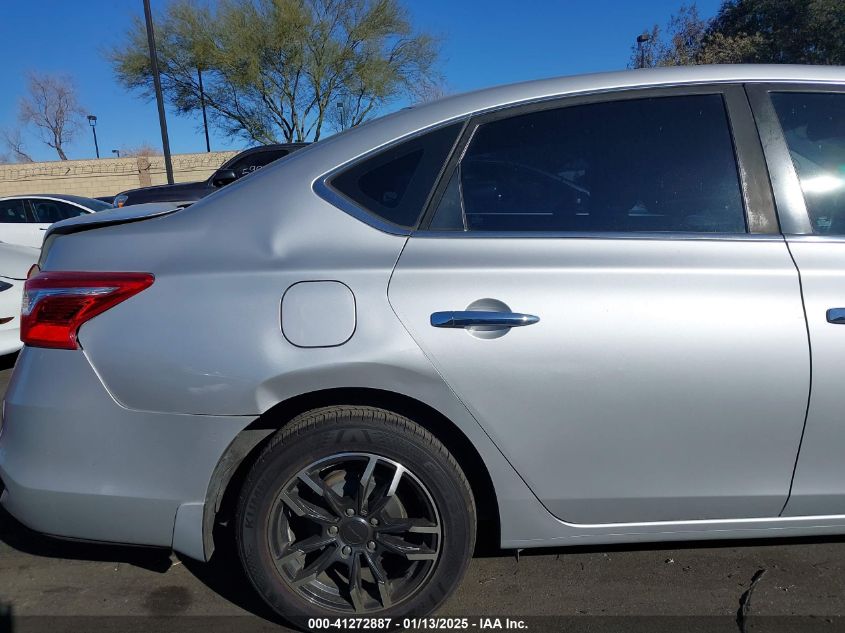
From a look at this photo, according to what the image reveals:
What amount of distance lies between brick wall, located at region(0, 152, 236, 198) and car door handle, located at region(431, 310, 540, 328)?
33.8 meters

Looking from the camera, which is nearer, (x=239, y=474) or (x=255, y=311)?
(x=255, y=311)

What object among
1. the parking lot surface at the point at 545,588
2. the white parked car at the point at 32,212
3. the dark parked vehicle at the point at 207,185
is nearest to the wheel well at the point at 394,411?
the parking lot surface at the point at 545,588

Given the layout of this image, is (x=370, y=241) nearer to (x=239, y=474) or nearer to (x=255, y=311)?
(x=255, y=311)

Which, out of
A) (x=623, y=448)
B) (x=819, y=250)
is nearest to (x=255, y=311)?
(x=623, y=448)

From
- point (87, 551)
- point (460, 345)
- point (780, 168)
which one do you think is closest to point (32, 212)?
point (87, 551)

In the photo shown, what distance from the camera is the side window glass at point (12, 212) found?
11320mm

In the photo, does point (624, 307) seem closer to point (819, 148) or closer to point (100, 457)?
point (819, 148)

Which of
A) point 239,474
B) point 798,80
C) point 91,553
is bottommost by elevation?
point 91,553

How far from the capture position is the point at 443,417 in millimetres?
2027

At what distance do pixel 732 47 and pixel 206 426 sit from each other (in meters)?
20.2

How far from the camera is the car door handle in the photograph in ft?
6.33

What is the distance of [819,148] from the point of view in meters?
2.22

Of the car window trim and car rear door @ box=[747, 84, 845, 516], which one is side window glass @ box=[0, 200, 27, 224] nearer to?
the car window trim

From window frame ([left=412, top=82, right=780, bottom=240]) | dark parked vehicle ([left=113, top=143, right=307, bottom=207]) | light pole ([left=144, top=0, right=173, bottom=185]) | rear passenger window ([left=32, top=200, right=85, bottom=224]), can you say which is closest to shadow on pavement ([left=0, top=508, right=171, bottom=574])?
window frame ([left=412, top=82, right=780, bottom=240])
